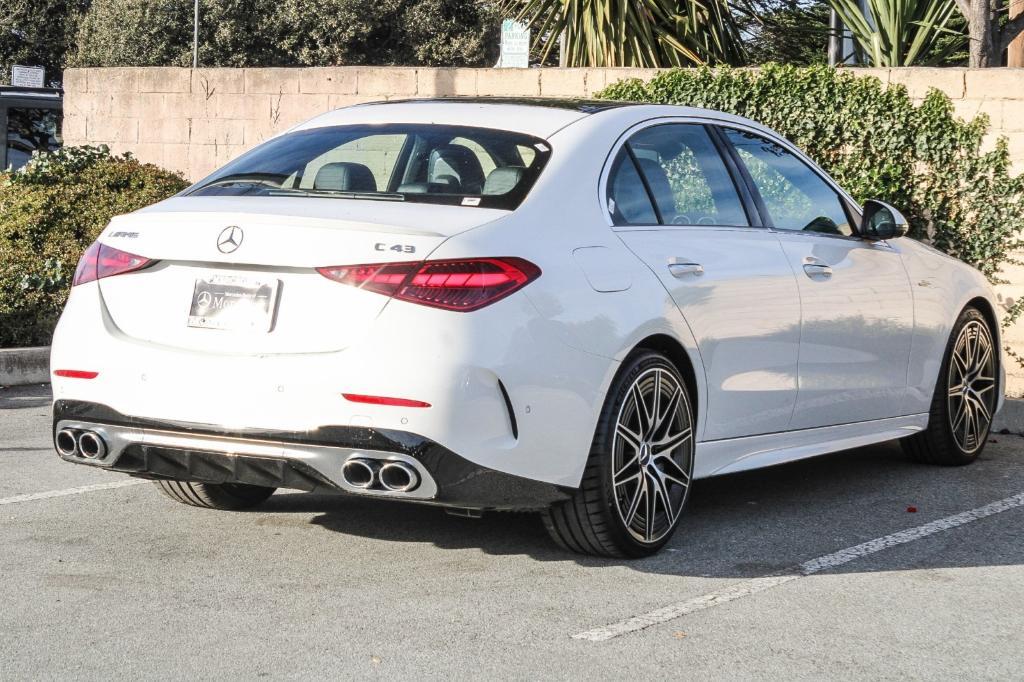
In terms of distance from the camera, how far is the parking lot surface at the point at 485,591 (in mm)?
4146

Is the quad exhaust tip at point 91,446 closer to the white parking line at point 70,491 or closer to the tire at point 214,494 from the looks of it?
the tire at point 214,494

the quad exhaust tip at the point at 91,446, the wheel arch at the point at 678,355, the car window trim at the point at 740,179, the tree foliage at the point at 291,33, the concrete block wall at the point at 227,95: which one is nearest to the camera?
the quad exhaust tip at the point at 91,446

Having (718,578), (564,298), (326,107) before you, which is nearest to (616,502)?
(718,578)

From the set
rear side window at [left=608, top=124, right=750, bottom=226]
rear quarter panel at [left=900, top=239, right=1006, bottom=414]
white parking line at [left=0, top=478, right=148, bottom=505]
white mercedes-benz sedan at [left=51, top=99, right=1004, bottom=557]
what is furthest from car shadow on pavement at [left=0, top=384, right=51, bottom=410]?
rear quarter panel at [left=900, top=239, right=1006, bottom=414]

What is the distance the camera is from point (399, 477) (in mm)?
4582

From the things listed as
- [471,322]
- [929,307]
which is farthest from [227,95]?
[471,322]

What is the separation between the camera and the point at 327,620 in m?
4.46

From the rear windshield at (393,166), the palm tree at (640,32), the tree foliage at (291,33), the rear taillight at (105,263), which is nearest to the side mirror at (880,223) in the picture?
the rear windshield at (393,166)

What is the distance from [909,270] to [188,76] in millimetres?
8776

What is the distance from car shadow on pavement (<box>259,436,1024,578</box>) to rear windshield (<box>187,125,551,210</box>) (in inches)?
51.4

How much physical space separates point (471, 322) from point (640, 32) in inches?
356

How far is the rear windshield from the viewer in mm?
5105

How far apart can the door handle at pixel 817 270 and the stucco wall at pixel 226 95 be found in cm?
576

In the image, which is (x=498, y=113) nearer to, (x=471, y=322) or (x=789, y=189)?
(x=471, y=322)
